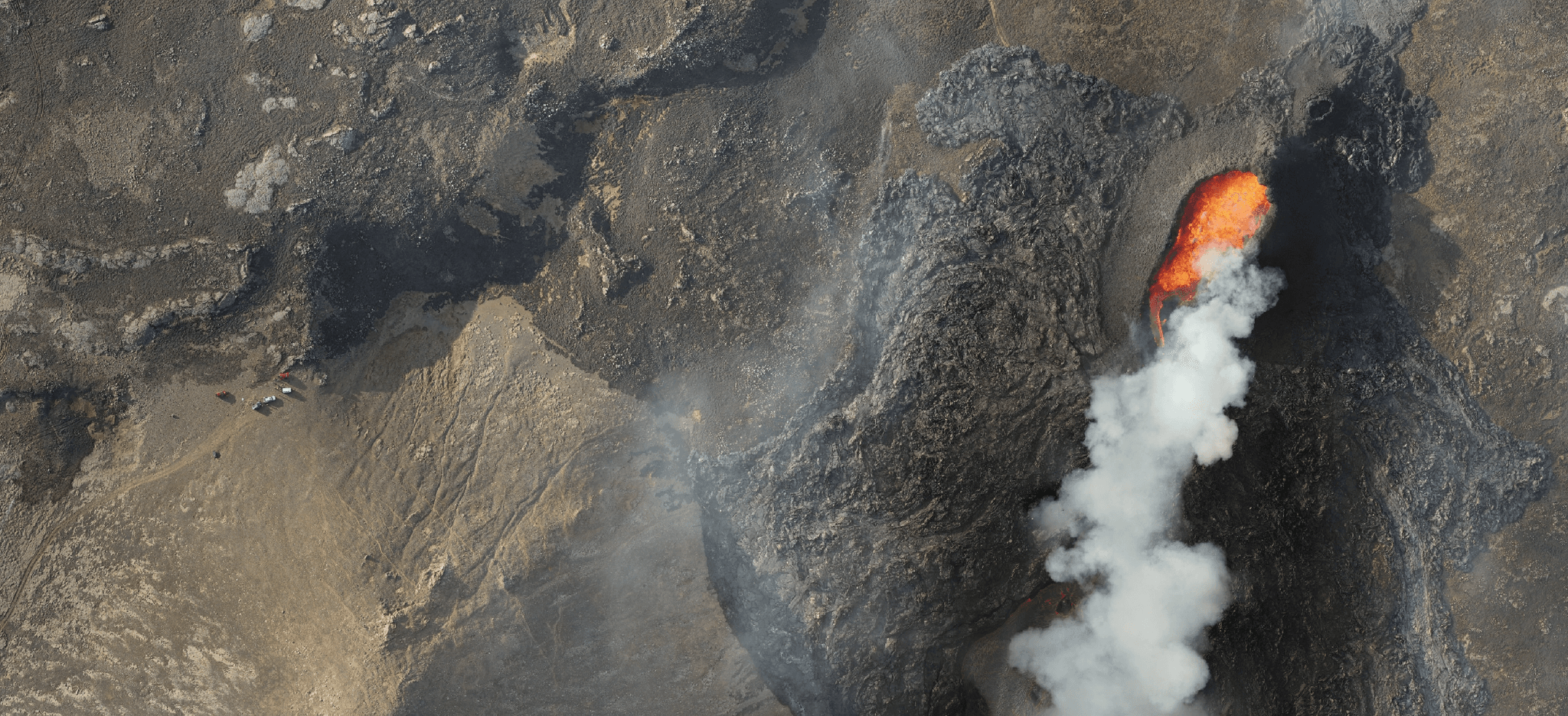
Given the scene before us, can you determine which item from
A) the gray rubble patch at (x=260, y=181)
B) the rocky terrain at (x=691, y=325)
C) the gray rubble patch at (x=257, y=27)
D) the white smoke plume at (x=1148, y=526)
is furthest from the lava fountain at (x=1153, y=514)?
the gray rubble patch at (x=257, y=27)

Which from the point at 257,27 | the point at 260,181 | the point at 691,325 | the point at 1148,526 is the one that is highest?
the point at 1148,526

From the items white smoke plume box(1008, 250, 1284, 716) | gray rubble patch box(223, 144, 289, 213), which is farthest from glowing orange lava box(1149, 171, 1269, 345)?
gray rubble patch box(223, 144, 289, 213)

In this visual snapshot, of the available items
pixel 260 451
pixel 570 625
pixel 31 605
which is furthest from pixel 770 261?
pixel 31 605

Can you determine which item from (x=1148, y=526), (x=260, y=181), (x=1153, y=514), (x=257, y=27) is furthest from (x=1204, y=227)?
(x=257, y=27)

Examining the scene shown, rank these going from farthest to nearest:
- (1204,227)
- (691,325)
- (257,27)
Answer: (257,27) → (691,325) → (1204,227)

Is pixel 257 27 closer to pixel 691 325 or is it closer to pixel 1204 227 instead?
pixel 691 325
